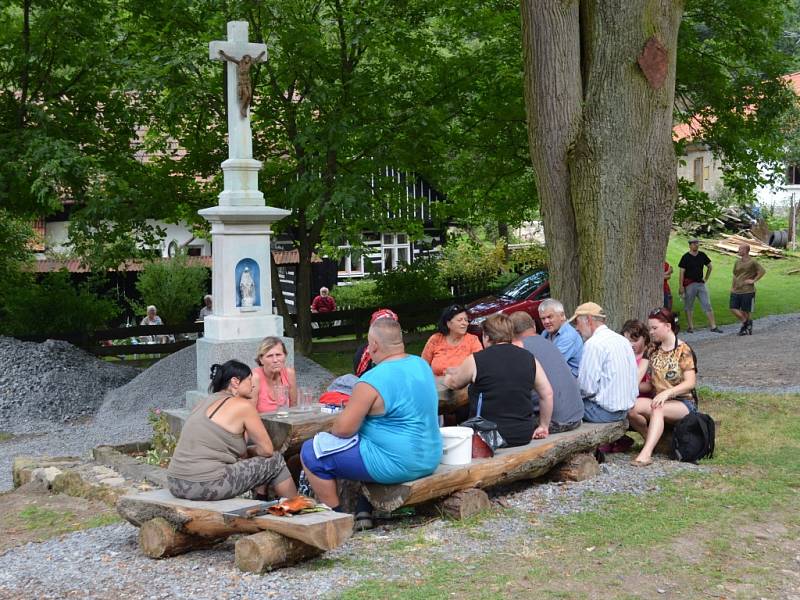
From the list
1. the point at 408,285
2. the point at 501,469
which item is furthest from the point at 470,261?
the point at 501,469

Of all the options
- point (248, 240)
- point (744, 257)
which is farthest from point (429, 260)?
point (248, 240)

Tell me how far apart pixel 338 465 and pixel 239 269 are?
498cm

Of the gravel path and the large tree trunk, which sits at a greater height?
the large tree trunk

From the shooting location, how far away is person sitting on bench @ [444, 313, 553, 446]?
7.41 meters

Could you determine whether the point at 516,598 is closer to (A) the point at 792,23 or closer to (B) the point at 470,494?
(B) the point at 470,494

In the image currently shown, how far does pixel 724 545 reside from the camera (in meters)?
6.16

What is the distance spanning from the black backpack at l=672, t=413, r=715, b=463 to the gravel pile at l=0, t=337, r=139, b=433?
30.8 ft

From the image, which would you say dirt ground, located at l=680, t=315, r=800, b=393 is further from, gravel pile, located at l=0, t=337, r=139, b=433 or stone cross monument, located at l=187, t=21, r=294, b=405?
gravel pile, located at l=0, t=337, r=139, b=433

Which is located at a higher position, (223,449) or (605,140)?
(605,140)

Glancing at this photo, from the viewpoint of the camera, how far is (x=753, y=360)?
47.2 ft

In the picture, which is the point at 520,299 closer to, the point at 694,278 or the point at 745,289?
the point at 694,278

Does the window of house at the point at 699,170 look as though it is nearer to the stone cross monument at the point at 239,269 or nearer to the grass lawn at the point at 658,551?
the stone cross monument at the point at 239,269

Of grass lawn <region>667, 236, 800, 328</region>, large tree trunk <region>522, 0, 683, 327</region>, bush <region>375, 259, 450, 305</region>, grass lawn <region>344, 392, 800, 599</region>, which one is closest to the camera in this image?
grass lawn <region>344, 392, 800, 599</region>

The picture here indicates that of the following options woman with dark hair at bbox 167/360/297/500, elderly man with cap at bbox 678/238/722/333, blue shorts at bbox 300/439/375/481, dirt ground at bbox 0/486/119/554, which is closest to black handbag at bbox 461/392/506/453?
blue shorts at bbox 300/439/375/481
